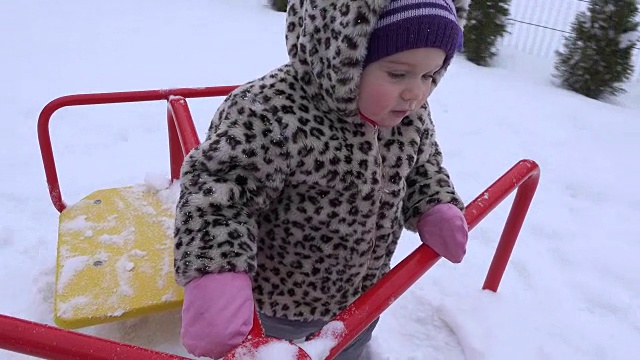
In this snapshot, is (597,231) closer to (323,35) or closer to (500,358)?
(500,358)

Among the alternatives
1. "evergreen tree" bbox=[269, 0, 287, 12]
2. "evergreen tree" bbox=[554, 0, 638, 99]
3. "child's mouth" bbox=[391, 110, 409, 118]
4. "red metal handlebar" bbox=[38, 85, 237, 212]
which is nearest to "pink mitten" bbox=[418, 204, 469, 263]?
"child's mouth" bbox=[391, 110, 409, 118]

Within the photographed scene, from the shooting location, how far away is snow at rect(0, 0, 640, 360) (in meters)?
2.07

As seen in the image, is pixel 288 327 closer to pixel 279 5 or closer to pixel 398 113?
pixel 398 113

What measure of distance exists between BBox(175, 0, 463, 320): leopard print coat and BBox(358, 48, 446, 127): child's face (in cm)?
3

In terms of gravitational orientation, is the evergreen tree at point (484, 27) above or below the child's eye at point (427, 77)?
below

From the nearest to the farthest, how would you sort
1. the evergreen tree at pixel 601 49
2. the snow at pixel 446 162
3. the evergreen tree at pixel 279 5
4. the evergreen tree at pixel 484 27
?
the snow at pixel 446 162 → the evergreen tree at pixel 601 49 → the evergreen tree at pixel 484 27 → the evergreen tree at pixel 279 5

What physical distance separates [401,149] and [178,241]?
1.81 feet

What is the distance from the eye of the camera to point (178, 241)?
3.29 ft

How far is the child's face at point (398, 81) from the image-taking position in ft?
3.40

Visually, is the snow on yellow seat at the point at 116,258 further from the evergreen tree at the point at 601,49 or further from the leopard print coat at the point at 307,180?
the evergreen tree at the point at 601,49

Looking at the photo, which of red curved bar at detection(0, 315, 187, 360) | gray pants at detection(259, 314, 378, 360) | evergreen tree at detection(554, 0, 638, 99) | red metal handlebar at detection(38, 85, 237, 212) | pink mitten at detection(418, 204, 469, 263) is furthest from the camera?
evergreen tree at detection(554, 0, 638, 99)

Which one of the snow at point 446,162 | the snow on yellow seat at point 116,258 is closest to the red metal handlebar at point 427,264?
the snow at point 446,162

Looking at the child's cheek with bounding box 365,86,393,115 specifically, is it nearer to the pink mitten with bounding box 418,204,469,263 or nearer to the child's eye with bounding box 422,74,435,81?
the child's eye with bounding box 422,74,435,81

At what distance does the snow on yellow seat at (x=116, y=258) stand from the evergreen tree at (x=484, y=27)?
446cm
